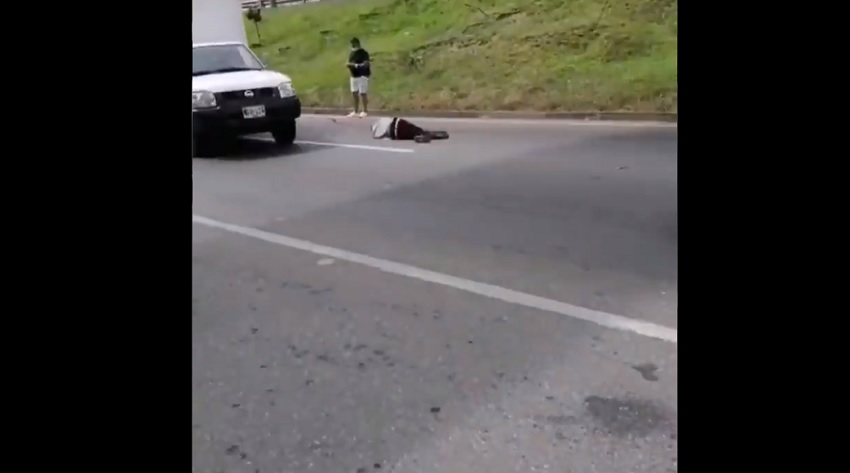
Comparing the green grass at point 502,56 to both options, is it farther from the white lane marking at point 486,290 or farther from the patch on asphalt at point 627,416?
the patch on asphalt at point 627,416

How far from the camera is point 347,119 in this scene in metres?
16.9

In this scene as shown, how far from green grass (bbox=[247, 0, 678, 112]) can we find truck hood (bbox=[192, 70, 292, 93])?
4.87 m

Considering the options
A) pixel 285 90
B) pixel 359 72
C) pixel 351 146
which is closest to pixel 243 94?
pixel 285 90

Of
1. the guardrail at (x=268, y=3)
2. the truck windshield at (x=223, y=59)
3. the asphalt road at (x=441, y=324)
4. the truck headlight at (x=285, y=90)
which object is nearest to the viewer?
the asphalt road at (x=441, y=324)

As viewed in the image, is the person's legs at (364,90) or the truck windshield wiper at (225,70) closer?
the truck windshield wiper at (225,70)

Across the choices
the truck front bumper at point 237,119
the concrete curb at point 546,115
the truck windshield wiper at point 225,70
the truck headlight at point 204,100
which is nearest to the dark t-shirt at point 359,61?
the concrete curb at point 546,115

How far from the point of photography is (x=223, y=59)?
12992 mm

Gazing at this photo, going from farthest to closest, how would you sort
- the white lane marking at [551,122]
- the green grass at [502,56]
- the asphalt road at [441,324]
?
the green grass at [502,56], the white lane marking at [551,122], the asphalt road at [441,324]

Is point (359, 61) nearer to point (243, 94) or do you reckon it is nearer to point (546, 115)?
point (546, 115)

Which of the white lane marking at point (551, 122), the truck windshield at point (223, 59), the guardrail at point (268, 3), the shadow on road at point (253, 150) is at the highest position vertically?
the guardrail at point (268, 3)

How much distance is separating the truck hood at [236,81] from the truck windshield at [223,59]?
0.30m

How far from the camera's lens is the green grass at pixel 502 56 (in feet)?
51.3

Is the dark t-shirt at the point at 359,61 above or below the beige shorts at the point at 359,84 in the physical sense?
above
